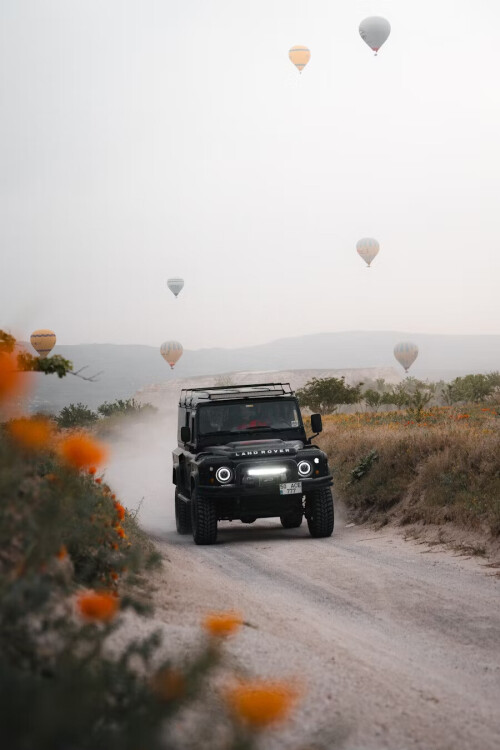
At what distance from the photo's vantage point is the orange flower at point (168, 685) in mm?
3113

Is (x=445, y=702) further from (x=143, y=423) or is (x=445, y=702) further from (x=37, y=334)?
(x=143, y=423)

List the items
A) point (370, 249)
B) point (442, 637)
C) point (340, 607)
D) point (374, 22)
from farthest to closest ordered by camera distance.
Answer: point (370, 249), point (374, 22), point (340, 607), point (442, 637)

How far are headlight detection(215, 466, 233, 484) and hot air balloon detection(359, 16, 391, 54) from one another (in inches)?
1797

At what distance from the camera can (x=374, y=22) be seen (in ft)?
177

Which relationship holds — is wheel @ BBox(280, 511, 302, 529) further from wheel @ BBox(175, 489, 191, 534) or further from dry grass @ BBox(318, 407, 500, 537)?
wheel @ BBox(175, 489, 191, 534)

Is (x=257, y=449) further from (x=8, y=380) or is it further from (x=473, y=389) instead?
(x=473, y=389)

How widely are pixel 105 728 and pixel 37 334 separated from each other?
5430 cm

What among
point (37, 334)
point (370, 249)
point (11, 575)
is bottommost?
point (11, 575)

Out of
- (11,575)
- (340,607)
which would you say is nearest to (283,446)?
(340,607)

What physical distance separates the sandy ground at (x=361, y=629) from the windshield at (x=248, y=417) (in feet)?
7.13

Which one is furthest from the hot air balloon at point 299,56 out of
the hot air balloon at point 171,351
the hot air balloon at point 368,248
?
the hot air balloon at point 171,351

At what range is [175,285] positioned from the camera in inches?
3226

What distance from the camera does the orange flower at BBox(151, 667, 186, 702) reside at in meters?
3.11

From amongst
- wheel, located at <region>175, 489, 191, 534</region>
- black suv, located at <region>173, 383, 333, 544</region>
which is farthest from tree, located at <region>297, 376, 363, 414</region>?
black suv, located at <region>173, 383, 333, 544</region>
